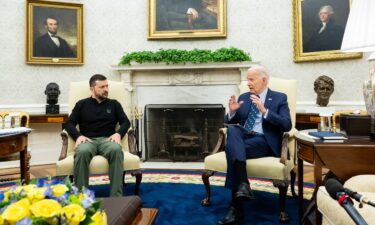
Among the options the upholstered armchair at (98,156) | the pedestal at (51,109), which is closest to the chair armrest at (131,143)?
the upholstered armchair at (98,156)

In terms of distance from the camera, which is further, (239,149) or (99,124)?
(99,124)

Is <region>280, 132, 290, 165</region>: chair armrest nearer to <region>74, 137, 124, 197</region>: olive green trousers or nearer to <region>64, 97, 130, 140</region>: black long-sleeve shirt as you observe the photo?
<region>74, 137, 124, 197</region>: olive green trousers

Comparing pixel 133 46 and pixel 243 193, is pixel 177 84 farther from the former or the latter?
pixel 243 193

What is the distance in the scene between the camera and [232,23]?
5.41m

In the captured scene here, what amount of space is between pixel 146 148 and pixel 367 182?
13.1 ft

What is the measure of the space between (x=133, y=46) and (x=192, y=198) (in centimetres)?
321

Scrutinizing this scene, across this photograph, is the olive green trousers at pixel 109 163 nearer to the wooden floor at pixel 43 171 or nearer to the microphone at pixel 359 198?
the wooden floor at pixel 43 171

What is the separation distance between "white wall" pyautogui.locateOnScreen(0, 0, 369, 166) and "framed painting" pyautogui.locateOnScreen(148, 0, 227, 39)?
0.46ft

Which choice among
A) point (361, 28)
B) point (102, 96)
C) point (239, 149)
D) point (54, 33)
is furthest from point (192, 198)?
point (54, 33)

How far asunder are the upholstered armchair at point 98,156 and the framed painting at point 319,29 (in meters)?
3.00

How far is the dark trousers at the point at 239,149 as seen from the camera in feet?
8.77

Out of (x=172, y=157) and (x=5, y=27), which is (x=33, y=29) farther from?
(x=172, y=157)

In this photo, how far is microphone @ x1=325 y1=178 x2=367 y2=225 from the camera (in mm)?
738

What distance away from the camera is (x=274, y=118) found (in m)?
2.83
